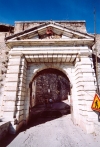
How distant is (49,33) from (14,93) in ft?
14.6

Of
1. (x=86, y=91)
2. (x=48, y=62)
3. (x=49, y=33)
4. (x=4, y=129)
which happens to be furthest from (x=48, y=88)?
(x=4, y=129)

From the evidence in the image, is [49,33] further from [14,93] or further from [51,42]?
[14,93]

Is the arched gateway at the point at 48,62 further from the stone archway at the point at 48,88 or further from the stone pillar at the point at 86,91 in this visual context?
the stone archway at the point at 48,88

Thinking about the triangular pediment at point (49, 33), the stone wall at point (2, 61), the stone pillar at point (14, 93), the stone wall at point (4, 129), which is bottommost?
the stone wall at point (4, 129)

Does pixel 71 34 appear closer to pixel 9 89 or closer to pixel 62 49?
pixel 62 49

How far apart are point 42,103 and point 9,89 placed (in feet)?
54.4

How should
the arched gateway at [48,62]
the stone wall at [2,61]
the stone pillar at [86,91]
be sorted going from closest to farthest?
the stone pillar at [86,91]
the arched gateway at [48,62]
the stone wall at [2,61]

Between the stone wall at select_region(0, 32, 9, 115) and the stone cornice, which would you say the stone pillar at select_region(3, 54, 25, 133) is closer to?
the stone cornice

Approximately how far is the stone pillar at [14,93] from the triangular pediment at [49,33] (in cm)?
140

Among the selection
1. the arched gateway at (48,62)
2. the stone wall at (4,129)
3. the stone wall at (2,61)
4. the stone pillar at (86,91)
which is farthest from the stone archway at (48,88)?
the stone wall at (4,129)

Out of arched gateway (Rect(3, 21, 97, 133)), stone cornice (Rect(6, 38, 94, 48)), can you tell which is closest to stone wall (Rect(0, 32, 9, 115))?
arched gateway (Rect(3, 21, 97, 133))

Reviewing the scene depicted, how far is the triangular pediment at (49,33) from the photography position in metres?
7.33

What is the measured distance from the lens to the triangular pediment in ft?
24.0

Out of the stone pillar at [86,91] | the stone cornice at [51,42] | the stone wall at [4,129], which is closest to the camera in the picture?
the stone wall at [4,129]
